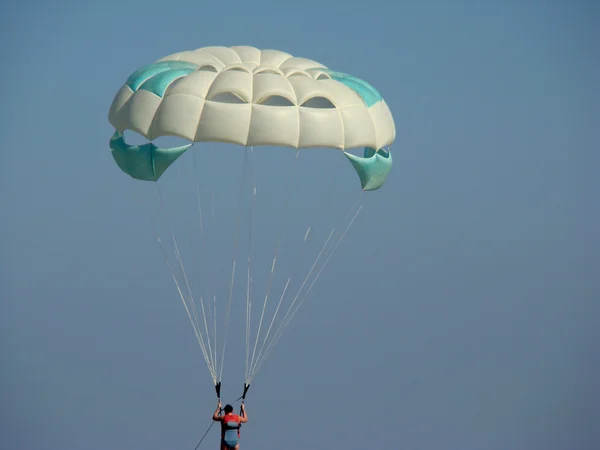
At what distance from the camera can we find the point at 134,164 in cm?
2389

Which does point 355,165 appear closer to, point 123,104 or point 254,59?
point 254,59

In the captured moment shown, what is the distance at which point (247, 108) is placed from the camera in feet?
73.4

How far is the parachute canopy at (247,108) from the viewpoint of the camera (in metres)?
22.3

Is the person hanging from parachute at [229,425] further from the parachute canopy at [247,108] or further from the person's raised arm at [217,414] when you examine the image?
the parachute canopy at [247,108]

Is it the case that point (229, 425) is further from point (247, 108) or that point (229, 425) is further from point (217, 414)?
point (247, 108)

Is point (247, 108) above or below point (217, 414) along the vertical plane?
above

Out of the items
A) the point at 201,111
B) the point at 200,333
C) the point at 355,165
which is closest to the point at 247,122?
the point at 201,111

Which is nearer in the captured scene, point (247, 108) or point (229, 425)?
point (229, 425)

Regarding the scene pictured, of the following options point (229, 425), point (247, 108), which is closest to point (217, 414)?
point (229, 425)

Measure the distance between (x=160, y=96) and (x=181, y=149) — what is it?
101 cm

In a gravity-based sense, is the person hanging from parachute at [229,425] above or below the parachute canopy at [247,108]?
below

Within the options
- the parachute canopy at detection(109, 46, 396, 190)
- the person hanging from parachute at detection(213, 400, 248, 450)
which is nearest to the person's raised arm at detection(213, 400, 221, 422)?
the person hanging from parachute at detection(213, 400, 248, 450)

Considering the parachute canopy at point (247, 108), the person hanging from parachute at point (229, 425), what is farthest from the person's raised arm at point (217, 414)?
the parachute canopy at point (247, 108)

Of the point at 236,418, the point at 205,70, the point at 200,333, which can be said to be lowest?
the point at 236,418
